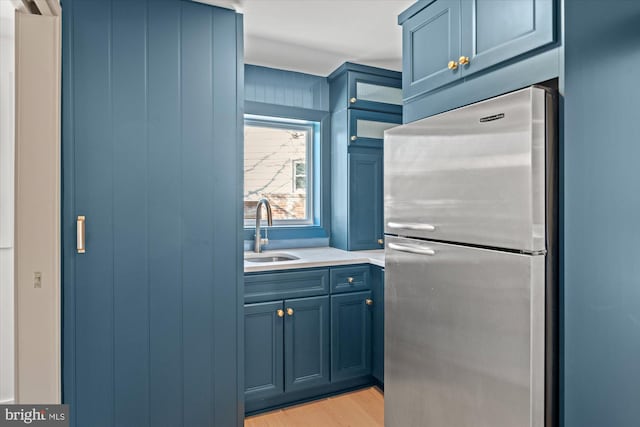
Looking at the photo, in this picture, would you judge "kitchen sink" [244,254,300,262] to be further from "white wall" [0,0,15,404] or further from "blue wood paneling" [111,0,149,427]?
"white wall" [0,0,15,404]

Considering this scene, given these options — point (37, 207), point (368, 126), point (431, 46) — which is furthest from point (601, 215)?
point (37, 207)

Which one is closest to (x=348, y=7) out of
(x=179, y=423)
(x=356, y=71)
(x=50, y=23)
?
(x=356, y=71)

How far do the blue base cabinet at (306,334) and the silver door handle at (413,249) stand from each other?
713 millimetres

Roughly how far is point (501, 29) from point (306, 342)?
1.90 meters

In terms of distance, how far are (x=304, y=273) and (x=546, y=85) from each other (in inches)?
61.7

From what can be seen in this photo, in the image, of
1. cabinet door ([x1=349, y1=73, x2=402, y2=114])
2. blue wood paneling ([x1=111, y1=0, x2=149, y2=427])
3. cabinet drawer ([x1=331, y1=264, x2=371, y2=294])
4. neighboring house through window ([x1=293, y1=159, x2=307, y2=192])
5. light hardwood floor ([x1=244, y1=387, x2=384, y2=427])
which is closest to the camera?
blue wood paneling ([x1=111, y1=0, x2=149, y2=427])

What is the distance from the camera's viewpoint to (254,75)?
2.77 metres

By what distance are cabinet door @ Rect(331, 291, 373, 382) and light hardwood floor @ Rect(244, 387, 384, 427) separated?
5.6 inches

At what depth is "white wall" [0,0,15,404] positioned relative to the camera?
63.7 inches

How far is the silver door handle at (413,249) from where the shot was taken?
1.54 m

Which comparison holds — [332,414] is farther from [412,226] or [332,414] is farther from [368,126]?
[368,126]

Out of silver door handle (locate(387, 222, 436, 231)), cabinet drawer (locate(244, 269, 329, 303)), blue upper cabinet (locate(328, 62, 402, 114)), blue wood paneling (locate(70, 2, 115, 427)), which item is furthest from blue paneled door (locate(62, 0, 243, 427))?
blue upper cabinet (locate(328, 62, 402, 114))

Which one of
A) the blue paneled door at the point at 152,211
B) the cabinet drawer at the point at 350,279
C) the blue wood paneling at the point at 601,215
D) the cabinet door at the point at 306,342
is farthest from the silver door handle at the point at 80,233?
the blue wood paneling at the point at 601,215

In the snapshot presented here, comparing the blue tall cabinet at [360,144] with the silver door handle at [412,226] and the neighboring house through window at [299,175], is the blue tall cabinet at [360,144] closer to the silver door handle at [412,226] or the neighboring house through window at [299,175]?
the neighboring house through window at [299,175]
